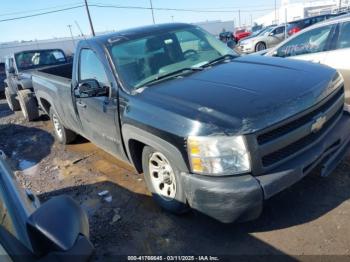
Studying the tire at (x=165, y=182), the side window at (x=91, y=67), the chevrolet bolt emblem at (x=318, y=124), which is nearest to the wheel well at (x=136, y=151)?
the tire at (x=165, y=182)

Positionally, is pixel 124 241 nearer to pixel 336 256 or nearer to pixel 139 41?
pixel 336 256

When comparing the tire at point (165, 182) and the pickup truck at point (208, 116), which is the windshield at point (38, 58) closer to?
the pickup truck at point (208, 116)

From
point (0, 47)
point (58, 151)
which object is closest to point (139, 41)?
point (58, 151)

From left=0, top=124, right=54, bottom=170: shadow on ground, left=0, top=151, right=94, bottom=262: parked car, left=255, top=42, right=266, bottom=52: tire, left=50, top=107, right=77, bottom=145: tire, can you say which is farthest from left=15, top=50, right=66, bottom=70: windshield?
left=255, top=42, right=266, bottom=52: tire

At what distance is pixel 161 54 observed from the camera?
415cm

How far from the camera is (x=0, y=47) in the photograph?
203 ft

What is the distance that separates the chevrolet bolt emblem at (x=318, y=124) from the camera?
3147mm

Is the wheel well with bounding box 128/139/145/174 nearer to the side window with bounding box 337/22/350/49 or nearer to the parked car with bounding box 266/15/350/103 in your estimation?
the parked car with bounding box 266/15/350/103

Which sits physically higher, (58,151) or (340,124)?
(340,124)

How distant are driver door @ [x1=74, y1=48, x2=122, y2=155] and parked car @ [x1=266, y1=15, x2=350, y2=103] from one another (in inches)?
150

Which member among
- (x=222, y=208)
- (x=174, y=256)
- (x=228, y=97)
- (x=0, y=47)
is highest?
(x=228, y=97)

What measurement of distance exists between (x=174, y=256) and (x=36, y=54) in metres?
9.45

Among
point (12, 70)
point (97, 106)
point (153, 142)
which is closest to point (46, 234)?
point (153, 142)

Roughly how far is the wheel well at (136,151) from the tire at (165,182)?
140 millimetres
